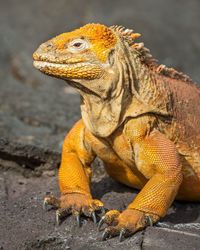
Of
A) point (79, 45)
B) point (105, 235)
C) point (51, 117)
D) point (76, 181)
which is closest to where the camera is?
point (105, 235)

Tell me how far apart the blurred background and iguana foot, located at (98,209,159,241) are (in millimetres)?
6392

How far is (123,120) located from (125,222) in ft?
3.60

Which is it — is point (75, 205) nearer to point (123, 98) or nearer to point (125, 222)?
point (125, 222)

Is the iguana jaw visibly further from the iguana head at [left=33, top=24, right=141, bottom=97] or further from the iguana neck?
the iguana neck

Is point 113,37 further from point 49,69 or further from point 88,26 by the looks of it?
point 49,69

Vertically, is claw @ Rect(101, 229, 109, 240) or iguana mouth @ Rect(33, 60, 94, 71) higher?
iguana mouth @ Rect(33, 60, 94, 71)

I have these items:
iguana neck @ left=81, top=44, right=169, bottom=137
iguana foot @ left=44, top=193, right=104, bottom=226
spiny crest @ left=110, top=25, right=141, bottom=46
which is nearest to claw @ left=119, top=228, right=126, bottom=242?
iguana foot @ left=44, top=193, right=104, bottom=226

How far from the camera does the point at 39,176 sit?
9.48 m

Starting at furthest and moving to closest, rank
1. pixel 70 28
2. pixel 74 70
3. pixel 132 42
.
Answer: pixel 70 28 < pixel 132 42 < pixel 74 70

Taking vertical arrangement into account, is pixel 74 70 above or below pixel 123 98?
above

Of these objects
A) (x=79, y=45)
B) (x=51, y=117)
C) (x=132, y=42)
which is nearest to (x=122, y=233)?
(x=79, y=45)

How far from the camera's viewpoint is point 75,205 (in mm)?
7398

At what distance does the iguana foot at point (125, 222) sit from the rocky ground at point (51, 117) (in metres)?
0.08

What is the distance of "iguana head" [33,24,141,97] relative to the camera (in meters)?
7.28
